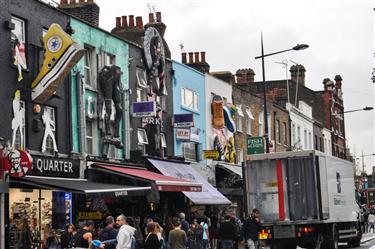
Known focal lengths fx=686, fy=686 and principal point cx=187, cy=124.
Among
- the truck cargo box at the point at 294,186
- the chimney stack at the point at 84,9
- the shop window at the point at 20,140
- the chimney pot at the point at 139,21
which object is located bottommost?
the truck cargo box at the point at 294,186

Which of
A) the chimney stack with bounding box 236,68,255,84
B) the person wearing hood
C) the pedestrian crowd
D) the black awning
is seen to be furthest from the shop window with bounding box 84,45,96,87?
the chimney stack with bounding box 236,68,255,84

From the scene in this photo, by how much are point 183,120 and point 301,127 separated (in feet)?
74.0

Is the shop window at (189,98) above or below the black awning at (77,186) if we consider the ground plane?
above

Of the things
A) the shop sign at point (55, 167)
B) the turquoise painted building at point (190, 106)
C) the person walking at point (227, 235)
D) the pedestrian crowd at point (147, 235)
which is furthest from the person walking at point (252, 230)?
the turquoise painted building at point (190, 106)

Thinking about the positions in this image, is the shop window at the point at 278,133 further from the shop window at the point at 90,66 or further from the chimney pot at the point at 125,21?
the shop window at the point at 90,66

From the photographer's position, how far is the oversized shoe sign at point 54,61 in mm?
20516

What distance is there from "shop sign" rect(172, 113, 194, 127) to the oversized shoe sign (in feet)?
33.2

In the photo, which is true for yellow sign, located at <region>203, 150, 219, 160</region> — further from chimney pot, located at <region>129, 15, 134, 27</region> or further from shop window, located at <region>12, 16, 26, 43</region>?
shop window, located at <region>12, 16, 26, 43</region>

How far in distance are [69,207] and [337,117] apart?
160 feet

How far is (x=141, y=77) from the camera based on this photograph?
93.6 feet

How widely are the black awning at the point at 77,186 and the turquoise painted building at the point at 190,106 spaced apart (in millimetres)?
9255

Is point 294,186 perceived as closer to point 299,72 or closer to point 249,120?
point 249,120

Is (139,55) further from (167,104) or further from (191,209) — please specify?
(191,209)

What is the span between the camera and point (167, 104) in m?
30.5
